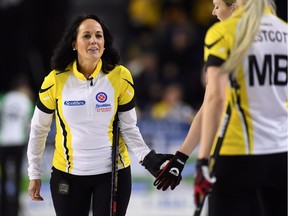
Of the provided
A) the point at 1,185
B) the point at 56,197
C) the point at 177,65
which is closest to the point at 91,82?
the point at 56,197

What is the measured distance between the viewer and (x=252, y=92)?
4027 mm

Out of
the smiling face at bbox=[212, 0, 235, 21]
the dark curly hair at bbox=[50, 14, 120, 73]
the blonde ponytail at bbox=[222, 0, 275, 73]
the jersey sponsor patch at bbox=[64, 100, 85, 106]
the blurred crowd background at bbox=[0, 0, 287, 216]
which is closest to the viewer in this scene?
the blonde ponytail at bbox=[222, 0, 275, 73]

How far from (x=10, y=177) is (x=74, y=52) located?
540 cm

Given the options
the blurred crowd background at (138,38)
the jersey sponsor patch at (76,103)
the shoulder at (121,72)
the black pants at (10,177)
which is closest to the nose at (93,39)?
the shoulder at (121,72)

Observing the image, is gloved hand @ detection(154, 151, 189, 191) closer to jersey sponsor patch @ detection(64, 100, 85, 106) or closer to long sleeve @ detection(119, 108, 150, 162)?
long sleeve @ detection(119, 108, 150, 162)

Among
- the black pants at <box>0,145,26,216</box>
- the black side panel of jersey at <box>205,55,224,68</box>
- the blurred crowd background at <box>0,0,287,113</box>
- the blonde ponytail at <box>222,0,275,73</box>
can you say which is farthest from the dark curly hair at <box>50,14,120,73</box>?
the blurred crowd background at <box>0,0,287,113</box>

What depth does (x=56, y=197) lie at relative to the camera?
5074mm

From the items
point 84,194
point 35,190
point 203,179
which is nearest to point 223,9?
point 203,179

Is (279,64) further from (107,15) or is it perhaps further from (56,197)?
(107,15)

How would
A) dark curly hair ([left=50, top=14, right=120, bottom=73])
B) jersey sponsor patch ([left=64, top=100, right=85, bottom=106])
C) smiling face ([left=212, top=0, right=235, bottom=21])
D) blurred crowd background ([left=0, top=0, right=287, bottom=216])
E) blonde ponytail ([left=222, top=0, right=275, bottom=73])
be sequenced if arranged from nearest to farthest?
blonde ponytail ([left=222, top=0, right=275, bottom=73]), smiling face ([left=212, top=0, right=235, bottom=21]), jersey sponsor patch ([left=64, top=100, right=85, bottom=106]), dark curly hair ([left=50, top=14, right=120, bottom=73]), blurred crowd background ([left=0, top=0, right=287, bottom=216])

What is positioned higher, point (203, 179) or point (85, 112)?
point (85, 112)

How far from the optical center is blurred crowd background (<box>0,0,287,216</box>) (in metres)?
11.4

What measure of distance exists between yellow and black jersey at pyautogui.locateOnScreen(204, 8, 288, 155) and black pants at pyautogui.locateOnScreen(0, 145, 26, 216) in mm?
6598

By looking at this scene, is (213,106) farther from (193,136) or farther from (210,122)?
(193,136)
